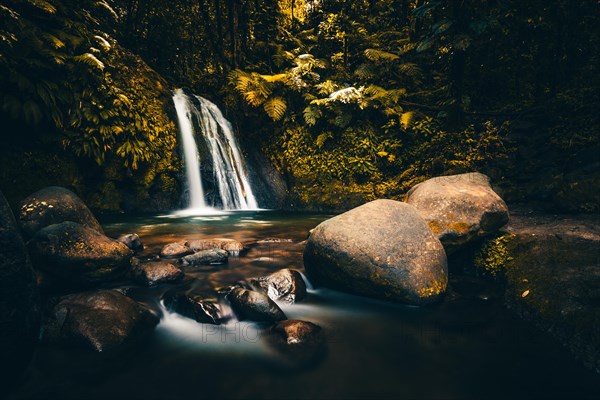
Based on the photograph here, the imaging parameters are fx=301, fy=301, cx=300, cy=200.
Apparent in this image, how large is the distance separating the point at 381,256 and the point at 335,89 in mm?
8373

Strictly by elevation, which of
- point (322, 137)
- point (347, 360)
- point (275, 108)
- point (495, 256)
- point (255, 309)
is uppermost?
point (275, 108)

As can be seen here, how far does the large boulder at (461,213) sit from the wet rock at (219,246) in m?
3.05

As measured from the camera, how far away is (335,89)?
10609 mm

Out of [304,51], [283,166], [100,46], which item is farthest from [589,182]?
[100,46]

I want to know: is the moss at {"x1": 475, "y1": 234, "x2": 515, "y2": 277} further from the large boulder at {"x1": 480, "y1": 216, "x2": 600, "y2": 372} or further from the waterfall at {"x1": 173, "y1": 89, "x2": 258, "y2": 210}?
the waterfall at {"x1": 173, "y1": 89, "x2": 258, "y2": 210}

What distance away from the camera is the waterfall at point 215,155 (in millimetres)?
10031

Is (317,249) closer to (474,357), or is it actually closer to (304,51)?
(474,357)

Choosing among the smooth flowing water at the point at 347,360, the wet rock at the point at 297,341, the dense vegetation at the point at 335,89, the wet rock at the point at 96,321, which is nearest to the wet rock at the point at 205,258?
the smooth flowing water at the point at 347,360

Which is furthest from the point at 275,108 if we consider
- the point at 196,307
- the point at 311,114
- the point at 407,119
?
the point at 196,307

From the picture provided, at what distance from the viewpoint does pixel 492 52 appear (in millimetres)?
8875

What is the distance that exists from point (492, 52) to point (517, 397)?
9703 millimetres

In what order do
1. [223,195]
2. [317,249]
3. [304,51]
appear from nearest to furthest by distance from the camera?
[317,249] → [223,195] → [304,51]

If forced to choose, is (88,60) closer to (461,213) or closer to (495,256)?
(461,213)

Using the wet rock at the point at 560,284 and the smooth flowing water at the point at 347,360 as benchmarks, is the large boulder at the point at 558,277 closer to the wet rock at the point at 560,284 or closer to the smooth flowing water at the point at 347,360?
the wet rock at the point at 560,284
